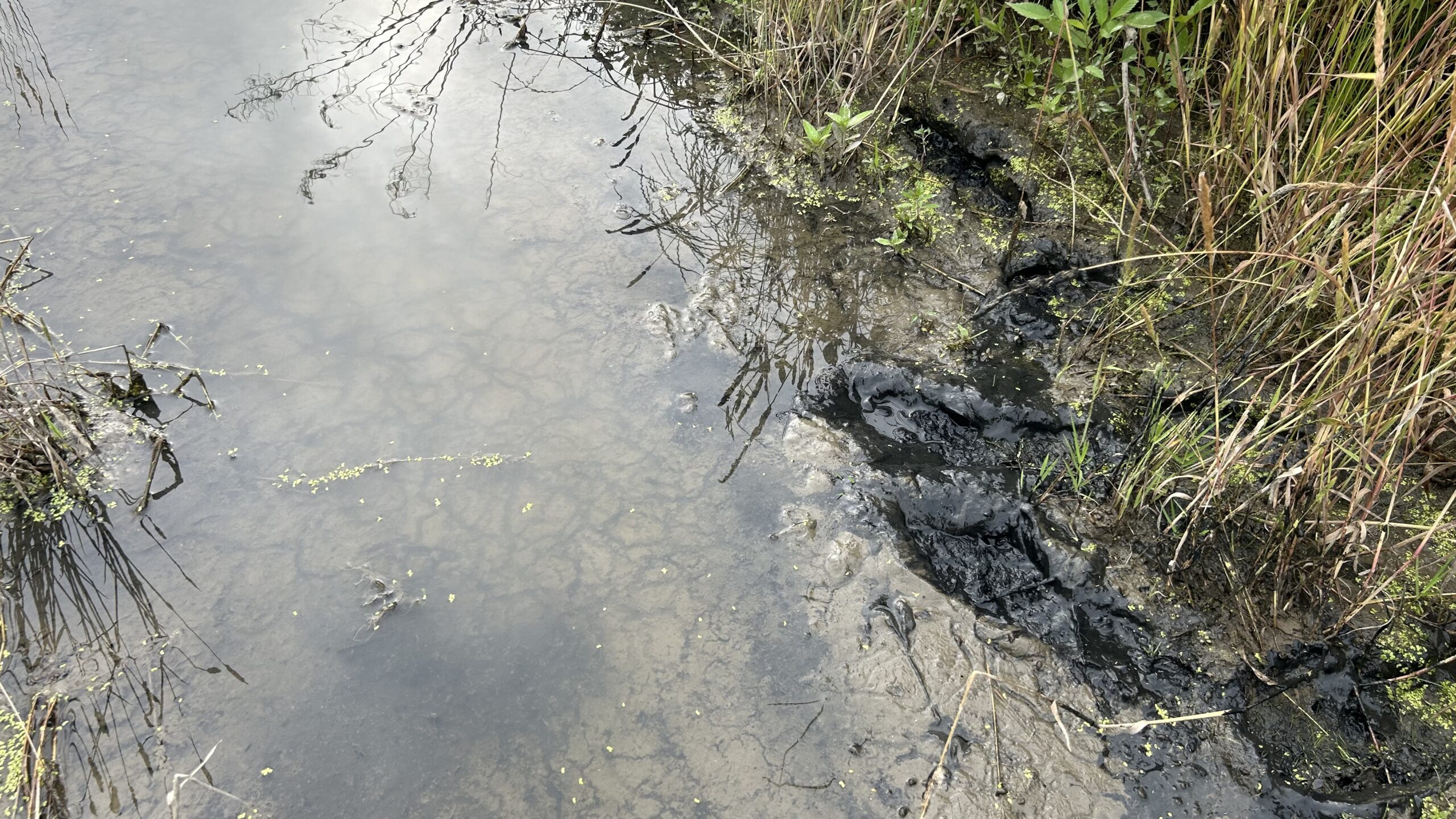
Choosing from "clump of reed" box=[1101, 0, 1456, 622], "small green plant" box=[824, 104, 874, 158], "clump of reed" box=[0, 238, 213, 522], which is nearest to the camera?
"clump of reed" box=[1101, 0, 1456, 622]

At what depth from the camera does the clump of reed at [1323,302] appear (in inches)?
73.6

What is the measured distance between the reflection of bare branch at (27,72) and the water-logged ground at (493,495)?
0.24 ft

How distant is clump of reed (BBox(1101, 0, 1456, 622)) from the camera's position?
1869mm

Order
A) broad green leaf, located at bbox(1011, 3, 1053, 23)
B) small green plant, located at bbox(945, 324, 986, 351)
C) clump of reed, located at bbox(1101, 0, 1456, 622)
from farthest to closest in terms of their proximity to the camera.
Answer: small green plant, located at bbox(945, 324, 986, 351) → broad green leaf, located at bbox(1011, 3, 1053, 23) → clump of reed, located at bbox(1101, 0, 1456, 622)

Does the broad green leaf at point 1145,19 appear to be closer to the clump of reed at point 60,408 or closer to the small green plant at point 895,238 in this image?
the small green plant at point 895,238

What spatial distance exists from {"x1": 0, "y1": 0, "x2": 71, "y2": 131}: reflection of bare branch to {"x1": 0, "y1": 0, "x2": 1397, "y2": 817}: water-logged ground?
2.9 inches

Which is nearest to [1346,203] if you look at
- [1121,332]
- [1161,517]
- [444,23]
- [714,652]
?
[1121,332]

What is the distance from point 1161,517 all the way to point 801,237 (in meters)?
1.57

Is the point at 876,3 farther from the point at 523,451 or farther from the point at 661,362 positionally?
the point at 523,451

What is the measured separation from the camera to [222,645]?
6.78 feet

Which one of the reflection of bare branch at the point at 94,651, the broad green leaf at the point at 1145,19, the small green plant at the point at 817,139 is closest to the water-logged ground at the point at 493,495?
the reflection of bare branch at the point at 94,651

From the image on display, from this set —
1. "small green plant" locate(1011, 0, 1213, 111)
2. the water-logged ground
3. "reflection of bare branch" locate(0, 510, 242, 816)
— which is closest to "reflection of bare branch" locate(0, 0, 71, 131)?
the water-logged ground

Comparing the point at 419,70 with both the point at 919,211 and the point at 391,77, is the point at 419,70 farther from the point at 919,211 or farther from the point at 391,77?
the point at 919,211

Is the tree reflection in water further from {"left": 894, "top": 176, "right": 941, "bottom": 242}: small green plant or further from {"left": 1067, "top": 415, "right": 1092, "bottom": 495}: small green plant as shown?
{"left": 1067, "top": 415, "right": 1092, "bottom": 495}: small green plant
